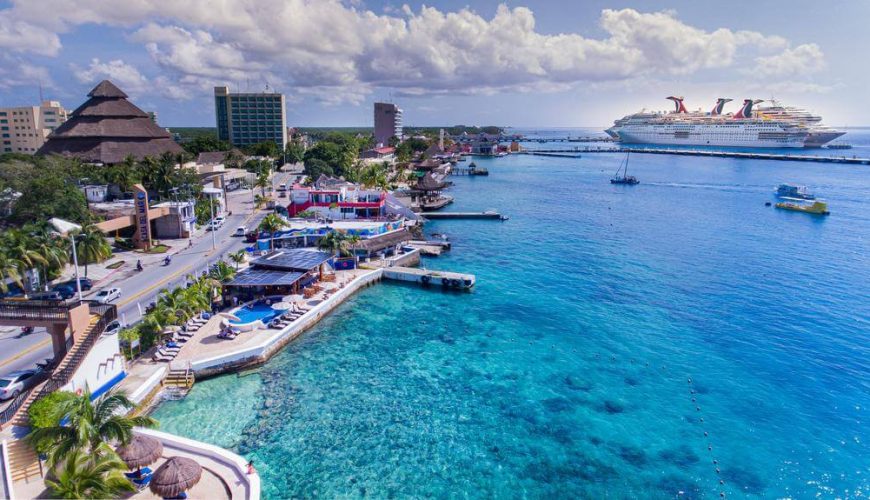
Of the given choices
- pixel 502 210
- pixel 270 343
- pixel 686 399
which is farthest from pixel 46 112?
pixel 686 399

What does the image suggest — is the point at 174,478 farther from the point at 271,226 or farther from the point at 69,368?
the point at 271,226

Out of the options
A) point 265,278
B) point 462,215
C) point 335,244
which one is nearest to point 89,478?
point 265,278

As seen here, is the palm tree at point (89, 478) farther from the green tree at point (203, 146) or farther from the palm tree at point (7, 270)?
the green tree at point (203, 146)

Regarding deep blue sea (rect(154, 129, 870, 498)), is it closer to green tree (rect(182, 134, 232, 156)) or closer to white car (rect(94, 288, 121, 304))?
white car (rect(94, 288, 121, 304))

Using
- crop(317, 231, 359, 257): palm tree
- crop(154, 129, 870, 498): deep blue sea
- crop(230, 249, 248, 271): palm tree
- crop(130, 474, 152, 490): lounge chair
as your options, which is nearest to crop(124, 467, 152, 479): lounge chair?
crop(130, 474, 152, 490): lounge chair

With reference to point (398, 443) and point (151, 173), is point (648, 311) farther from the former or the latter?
point (151, 173)
